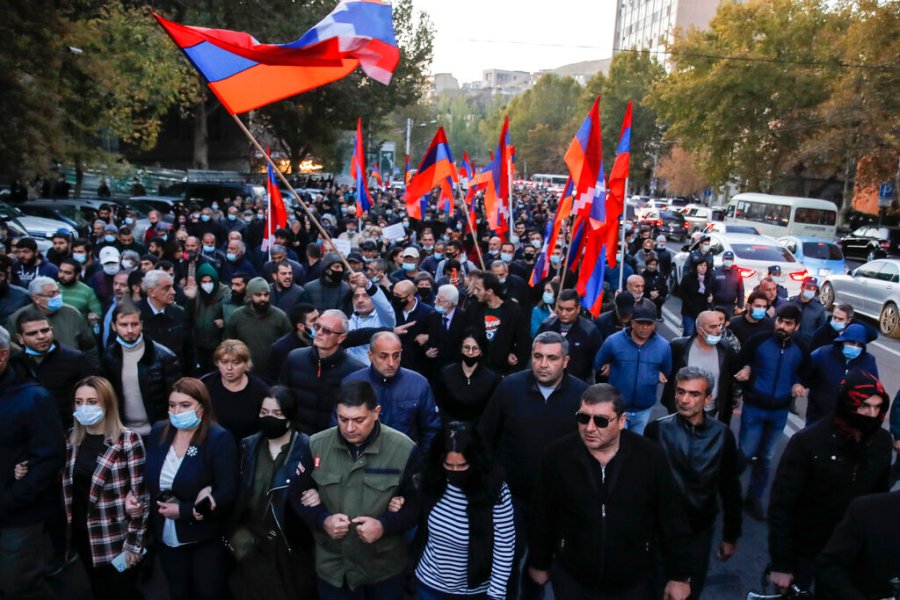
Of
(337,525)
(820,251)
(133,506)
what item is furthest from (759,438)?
(820,251)

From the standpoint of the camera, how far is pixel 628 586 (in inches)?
131

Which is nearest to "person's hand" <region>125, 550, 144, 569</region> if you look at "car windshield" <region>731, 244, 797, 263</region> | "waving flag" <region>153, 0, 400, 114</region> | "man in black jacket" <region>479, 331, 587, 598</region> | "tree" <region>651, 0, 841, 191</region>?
"man in black jacket" <region>479, 331, 587, 598</region>

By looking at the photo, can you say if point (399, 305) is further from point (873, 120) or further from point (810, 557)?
point (873, 120)

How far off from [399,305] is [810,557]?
3943 mm

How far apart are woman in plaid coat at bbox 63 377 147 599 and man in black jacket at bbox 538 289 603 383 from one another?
3.61 meters

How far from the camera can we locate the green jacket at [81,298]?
7.07 meters

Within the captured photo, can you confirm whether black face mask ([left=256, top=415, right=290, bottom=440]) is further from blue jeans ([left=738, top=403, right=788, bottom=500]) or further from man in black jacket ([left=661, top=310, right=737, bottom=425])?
blue jeans ([left=738, top=403, right=788, bottom=500])

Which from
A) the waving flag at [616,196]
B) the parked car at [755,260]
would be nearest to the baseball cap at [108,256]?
the waving flag at [616,196]

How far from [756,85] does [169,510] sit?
128 feet

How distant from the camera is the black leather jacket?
3842mm

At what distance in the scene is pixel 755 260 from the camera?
15.1m

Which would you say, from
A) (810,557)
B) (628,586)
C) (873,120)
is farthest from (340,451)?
(873,120)

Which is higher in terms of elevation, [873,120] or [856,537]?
[873,120]

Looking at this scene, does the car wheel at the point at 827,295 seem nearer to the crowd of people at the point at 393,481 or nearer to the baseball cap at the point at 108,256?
the crowd of people at the point at 393,481
